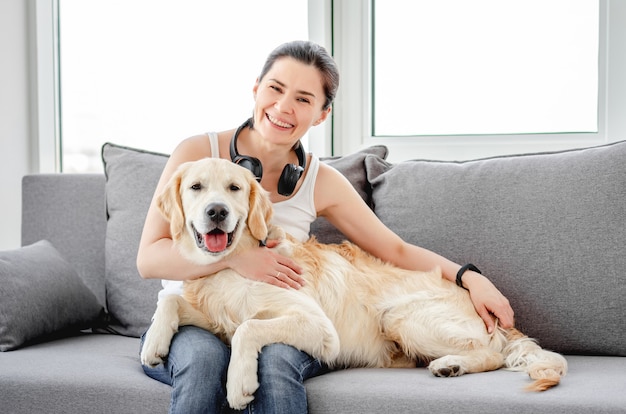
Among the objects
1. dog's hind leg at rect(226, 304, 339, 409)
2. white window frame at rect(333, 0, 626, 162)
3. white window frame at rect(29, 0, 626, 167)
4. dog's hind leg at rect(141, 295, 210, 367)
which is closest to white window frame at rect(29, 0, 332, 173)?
white window frame at rect(29, 0, 626, 167)

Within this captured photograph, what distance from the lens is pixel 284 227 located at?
237 cm

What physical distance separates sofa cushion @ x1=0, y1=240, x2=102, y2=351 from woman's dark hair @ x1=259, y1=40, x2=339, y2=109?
1.09 metres

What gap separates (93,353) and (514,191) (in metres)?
1.60

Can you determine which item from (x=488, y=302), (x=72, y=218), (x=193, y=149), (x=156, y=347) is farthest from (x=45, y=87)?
(x=488, y=302)

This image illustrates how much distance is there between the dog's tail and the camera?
183 cm

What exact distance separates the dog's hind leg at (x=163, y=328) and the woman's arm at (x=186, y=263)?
0.10m

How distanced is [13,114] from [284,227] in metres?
2.18

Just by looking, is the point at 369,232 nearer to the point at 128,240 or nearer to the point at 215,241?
the point at 215,241

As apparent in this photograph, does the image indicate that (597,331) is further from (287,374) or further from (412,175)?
(287,374)

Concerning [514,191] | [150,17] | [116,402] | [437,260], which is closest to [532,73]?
[514,191]

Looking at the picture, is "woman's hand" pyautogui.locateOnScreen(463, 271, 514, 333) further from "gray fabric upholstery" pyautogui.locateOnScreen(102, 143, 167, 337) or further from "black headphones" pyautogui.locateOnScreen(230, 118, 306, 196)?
"gray fabric upholstery" pyautogui.locateOnScreen(102, 143, 167, 337)

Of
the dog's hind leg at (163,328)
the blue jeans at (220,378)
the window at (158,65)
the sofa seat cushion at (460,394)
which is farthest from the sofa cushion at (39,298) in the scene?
the window at (158,65)

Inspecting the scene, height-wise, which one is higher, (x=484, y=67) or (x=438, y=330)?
(x=484, y=67)

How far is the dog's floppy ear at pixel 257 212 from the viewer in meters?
2.11
